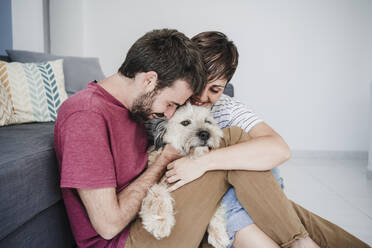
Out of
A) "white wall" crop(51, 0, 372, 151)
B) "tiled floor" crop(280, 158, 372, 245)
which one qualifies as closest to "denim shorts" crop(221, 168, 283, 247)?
"tiled floor" crop(280, 158, 372, 245)

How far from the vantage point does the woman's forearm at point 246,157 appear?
3.41ft

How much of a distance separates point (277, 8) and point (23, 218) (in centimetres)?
Result: 379

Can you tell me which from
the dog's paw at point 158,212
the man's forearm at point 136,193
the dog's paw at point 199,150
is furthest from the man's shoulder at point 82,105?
the dog's paw at point 199,150

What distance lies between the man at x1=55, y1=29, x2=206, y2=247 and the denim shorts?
347 mm

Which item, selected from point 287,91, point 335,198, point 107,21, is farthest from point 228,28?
point 335,198

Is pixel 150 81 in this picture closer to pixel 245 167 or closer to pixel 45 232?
pixel 245 167

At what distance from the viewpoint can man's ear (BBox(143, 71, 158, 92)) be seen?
101cm

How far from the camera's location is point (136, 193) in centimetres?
98

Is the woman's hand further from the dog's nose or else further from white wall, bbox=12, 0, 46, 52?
white wall, bbox=12, 0, 46, 52

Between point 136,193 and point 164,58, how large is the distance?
58 centimetres

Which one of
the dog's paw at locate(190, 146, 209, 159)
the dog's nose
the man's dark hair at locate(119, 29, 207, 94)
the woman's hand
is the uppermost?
the man's dark hair at locate(119, 29, 207, 94)

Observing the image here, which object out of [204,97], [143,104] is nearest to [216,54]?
[204,97]

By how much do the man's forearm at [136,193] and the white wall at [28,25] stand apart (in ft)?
8.35

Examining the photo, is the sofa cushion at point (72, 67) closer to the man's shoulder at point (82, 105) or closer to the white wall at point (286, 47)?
the white wall at point (286, 47)
